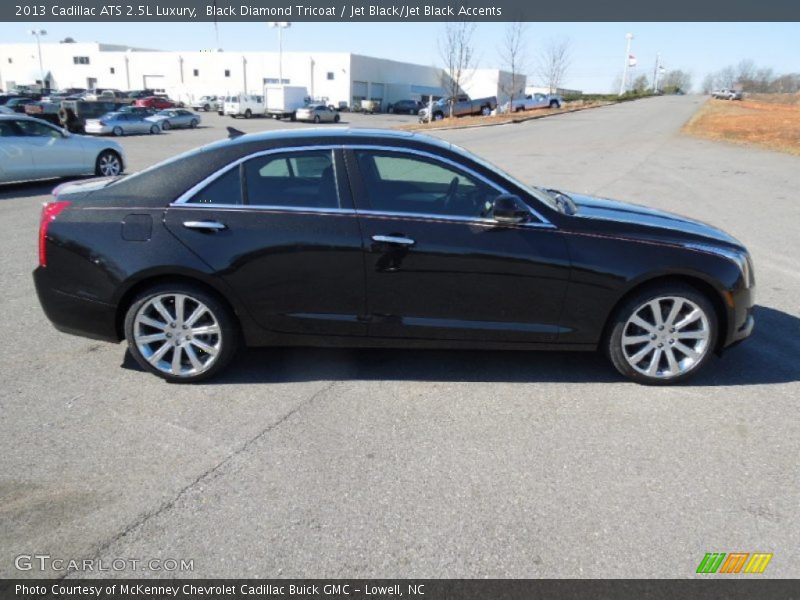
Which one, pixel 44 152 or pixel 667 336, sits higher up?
pixel 44 152

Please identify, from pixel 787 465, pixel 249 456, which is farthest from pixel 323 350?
pixel 787 465

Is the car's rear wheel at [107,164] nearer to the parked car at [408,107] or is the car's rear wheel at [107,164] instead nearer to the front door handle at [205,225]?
the front door handle at [205,225]

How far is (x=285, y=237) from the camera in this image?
13.1 feet

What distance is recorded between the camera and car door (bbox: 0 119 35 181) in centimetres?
1189

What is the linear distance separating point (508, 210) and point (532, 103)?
51.5m

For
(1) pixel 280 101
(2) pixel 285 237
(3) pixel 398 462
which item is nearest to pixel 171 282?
(2) pixel 285 237

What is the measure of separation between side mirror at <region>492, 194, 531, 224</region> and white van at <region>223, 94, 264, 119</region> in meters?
51.8

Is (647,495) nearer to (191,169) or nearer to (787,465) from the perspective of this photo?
(787,465)

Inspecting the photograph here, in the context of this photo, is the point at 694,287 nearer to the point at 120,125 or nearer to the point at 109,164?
the point at 109,164

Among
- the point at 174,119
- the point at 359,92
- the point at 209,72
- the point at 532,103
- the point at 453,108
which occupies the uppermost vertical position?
the point at 209,72

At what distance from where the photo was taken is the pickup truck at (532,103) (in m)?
49.3

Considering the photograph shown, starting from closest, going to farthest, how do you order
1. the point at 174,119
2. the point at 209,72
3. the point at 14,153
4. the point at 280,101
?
the point at 14,153, the point at 174,119, the point at 280,101, the point at 209,72

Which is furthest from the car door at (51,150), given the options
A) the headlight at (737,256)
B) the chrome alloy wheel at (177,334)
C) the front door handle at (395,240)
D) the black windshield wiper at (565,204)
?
the headlight at (737,256)

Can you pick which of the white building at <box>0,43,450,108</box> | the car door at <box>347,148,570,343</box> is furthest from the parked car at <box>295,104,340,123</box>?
the car door at <box>347,148,570,343</box>
